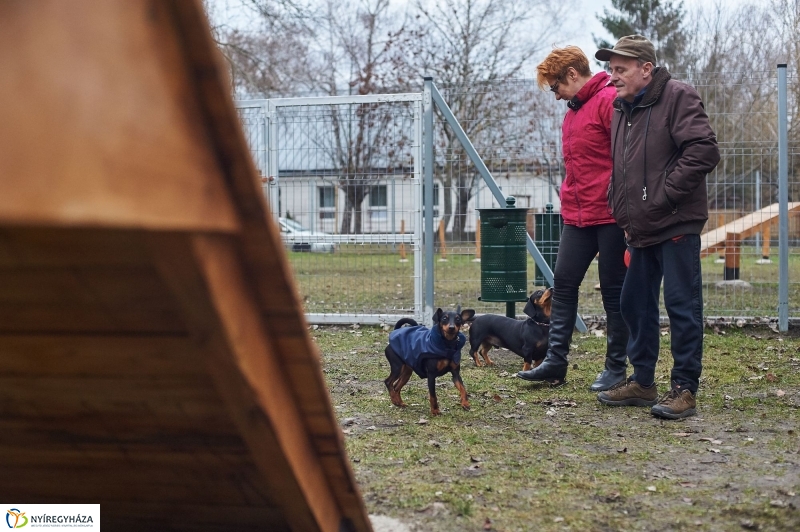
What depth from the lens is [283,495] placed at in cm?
205

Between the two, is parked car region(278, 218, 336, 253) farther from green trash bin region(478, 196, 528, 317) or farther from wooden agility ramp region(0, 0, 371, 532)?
wooden agility ramp region(0, 0, 371, 532)

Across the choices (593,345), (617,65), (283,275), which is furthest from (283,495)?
(593,345)

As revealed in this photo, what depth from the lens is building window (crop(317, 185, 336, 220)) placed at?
29.3 feet

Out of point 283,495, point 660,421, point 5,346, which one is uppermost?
point 5,346

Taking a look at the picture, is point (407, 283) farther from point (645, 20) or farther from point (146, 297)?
point (645, 20)

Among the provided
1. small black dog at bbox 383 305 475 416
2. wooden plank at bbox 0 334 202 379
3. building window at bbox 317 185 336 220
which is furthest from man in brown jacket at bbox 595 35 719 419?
building window at bbox 317 185 336 220

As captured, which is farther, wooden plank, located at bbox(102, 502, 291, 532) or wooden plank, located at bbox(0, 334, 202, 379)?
wooden plank, located at bbox(102, 502, 291, 532)

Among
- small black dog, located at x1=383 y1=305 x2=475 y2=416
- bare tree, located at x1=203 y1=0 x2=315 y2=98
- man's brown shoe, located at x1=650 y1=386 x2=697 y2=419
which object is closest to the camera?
man's brown shoe, located at x1=650 y1=386 x2=697 y2=419

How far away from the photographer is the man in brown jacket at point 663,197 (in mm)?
4426

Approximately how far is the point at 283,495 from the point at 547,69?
3.98 meters

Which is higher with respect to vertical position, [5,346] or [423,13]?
[423,13]

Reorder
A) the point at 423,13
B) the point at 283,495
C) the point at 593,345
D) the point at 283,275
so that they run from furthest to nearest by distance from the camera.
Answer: the point at 423,13 → the point at 593,345 → the point at 283,495 → the point at 283,275

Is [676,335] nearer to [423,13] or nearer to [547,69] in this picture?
[547,69]

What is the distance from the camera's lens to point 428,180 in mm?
8625
